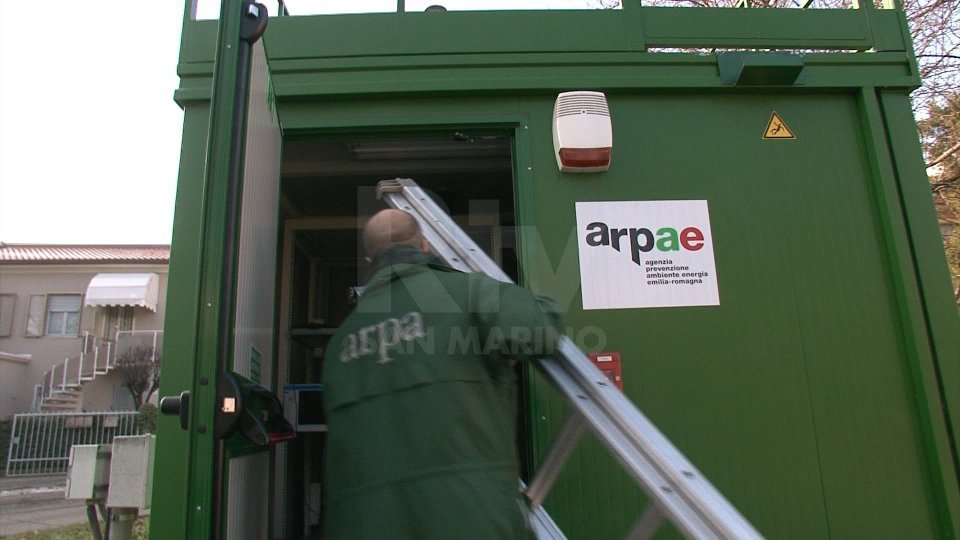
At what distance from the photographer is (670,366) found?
298 centimetres

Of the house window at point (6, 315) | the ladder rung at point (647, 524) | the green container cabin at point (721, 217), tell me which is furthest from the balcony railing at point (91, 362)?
the ladder rung at point (647, 524)

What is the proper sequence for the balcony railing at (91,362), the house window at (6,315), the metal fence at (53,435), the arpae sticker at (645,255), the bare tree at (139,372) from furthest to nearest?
the house window at (6,315) → the balcony railing at (91,362) → the bare tree at (139,372) → the metal fence at (53,435) → the arpae sticker at (645,255)

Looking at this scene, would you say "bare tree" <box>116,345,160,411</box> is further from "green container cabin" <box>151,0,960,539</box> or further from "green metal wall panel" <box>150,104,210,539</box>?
"green container cabin" <box>151,0,960,539</box>

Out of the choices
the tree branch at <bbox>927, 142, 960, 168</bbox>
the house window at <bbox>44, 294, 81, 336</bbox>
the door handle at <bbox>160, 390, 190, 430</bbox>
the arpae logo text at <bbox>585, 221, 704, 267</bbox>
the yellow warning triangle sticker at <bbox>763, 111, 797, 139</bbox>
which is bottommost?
the door handle at <bbox>160, 390, 190, 430</bbox>

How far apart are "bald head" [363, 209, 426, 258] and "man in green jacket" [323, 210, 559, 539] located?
4.9 inches

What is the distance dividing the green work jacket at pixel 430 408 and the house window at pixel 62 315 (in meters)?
25.2

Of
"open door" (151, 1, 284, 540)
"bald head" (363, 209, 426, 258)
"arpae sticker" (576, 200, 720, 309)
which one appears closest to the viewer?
"open door" (151, 1, 284, 540)

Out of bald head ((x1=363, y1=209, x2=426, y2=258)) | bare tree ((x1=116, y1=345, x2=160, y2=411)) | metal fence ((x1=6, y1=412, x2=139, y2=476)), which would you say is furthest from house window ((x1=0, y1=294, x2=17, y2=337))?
bald head ((x1=363, y1=209, x2=426, y2=258))

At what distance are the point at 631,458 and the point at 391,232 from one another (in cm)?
100

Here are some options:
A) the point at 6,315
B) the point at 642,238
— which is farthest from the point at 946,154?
the point at 6,315

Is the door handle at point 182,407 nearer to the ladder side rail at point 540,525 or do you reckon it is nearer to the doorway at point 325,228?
the ladder side rail at point 540,525

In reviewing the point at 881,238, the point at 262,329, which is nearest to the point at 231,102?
the point at 262,329

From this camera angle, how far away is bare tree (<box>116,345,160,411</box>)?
20125 mm

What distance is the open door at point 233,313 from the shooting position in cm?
172
